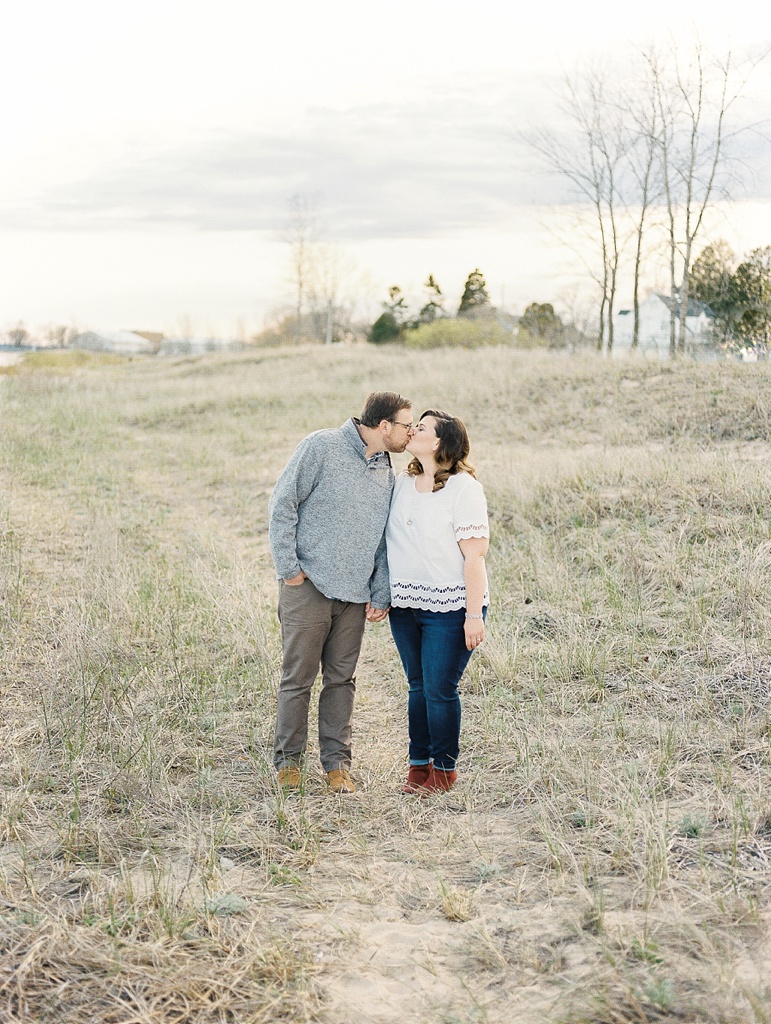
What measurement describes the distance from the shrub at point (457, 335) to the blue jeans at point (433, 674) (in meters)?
44.2

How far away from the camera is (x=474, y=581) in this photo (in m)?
4.23

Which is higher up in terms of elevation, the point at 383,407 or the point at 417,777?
the point at 383,407

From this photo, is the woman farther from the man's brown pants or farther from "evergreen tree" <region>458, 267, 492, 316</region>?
"evergreen tree" <region>458, 267, 492, 316</region>

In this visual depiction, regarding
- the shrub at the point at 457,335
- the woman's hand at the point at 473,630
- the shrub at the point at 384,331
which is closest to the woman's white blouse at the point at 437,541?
the woman's hand at the point at 473,630

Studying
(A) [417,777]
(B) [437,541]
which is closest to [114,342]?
(A) [417,777]

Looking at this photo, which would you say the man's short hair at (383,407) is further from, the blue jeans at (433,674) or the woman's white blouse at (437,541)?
the blue jeans at (433,674)

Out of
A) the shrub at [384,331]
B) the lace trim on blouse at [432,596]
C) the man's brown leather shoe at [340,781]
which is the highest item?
the shrub at [384,331]

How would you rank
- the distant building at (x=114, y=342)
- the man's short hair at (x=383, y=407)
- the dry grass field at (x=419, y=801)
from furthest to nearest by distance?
the distant building at (x=114, y=342), the man's short hair at (x=383, y=407), the dry grass field at (x=419, y=801)

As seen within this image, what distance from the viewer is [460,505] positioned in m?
4.23

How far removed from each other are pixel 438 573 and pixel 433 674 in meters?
0.49

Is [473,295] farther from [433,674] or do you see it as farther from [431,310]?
[433,674]

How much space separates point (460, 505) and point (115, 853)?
2078 millimetres

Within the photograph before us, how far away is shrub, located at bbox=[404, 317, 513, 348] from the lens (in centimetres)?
4856

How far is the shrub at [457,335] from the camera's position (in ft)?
159
